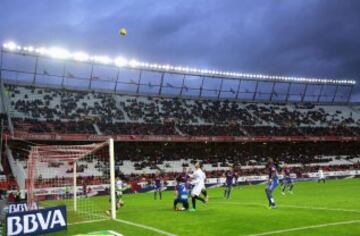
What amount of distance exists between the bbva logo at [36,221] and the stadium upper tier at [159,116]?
4125cm

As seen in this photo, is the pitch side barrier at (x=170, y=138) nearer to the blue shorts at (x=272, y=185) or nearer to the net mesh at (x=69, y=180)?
the net mesh at (x=69, y=180)

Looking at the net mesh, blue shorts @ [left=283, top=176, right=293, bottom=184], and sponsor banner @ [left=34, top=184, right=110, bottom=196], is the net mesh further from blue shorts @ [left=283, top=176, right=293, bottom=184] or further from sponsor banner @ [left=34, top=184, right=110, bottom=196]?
blue shorts @ [left=283, top=176, right=293, bottom=184]

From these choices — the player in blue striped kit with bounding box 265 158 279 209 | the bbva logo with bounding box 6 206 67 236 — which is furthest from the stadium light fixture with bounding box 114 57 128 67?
the bbva logo with bounding box 6 206 67 236

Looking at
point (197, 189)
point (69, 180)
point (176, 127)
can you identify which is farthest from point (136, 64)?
point (197, 189)

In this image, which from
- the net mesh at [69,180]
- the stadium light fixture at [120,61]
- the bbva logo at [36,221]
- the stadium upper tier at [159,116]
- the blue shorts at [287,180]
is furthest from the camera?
the stadium light fixture at [120,61]

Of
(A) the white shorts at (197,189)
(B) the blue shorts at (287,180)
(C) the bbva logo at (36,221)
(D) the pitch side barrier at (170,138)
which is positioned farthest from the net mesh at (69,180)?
(B) the blue shorts at (287,180)

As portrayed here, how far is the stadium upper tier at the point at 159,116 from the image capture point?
5788 centimetres

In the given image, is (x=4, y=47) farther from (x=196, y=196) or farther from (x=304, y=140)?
(x=304, y=140)

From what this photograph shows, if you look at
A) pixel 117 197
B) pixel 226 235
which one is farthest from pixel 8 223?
pixel 117 197

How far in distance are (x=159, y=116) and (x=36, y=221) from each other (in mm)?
54979

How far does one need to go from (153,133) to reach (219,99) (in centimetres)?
2237

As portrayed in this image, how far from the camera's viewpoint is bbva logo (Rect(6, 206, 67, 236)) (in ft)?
37.9

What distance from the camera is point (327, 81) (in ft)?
260

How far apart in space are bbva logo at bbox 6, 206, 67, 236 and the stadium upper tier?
41248mm
